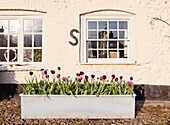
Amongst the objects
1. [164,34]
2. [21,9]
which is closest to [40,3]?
[21,9]

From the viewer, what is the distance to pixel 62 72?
14.1 feet

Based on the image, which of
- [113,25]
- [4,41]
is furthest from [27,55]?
[113,25]

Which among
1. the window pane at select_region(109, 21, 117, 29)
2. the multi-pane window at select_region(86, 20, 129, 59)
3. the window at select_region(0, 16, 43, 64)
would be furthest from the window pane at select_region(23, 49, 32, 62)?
the window pane at select_region(109, 21, 117, 29)

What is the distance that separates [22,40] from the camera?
4402 millimetres

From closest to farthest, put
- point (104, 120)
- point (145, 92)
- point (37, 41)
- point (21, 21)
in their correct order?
point (104, 120) → point (145, 92) → point (21, 21) → point (37, 41)

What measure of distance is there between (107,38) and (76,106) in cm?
233

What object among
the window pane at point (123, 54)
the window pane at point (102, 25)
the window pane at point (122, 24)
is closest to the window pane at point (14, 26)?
the window pane at point (102, 25)

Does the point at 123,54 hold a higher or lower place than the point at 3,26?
lower

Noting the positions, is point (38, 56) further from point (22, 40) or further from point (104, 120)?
point (104, 120)

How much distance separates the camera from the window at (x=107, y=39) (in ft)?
14.3

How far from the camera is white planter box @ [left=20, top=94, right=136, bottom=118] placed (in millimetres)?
3074

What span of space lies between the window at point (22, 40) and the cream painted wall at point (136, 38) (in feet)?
1.10

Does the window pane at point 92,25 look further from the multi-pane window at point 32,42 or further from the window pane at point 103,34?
the multi-pane window at point 32,42

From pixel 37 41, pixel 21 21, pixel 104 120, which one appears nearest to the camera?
pixel 104 120
